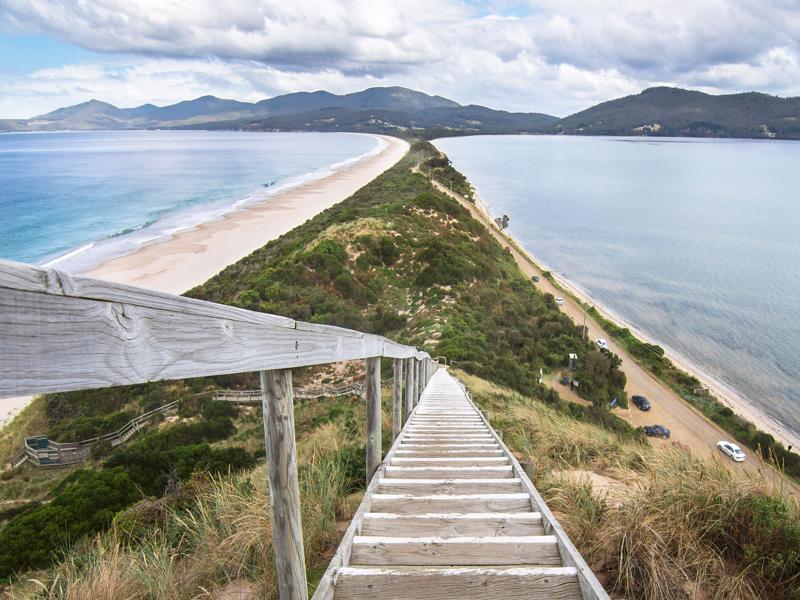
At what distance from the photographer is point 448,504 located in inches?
115

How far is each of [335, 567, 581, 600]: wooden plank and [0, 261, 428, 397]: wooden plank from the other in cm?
108

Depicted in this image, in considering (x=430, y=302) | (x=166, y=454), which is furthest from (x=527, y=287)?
(x=166, y=454)

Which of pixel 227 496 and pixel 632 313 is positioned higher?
pixel 227 496

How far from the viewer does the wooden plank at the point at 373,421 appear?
3721 mm

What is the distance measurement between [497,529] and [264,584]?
1229 mm

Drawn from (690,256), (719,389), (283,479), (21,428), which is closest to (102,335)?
(283,479)

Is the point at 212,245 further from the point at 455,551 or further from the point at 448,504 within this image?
the point at 455,551

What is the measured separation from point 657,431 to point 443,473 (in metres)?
19.6

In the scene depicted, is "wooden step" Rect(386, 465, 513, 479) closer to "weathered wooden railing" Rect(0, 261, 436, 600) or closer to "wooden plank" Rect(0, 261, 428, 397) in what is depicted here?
"weathered wooden railing" Rect(0, 261, 436, 600)

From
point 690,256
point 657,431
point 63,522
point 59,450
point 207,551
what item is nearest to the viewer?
point 207,551

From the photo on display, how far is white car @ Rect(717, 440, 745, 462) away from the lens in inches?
700

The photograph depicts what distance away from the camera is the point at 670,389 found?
25656 millimetres

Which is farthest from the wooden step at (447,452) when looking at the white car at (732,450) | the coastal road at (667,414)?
the white car at (732,450)

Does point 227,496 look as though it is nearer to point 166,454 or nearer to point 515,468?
point 515,468
